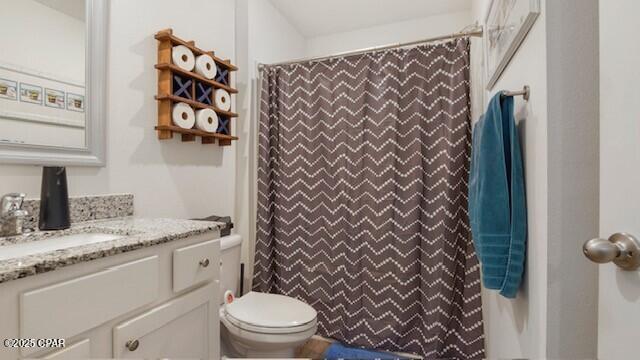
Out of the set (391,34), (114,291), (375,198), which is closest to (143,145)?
(114,291)

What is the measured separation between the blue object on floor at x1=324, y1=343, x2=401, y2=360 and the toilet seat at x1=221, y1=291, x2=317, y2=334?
0.50 metres

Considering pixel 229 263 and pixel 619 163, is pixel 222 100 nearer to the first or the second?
pixel 229 263

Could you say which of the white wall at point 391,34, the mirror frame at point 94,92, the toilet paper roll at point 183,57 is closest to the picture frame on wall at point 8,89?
the mirror frame at point 94,92

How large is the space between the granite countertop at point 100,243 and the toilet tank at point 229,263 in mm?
541

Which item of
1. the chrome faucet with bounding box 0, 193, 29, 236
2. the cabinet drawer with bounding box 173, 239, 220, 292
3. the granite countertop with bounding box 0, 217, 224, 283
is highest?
the chrome faucet with bounding box 0, 193, 29, 236

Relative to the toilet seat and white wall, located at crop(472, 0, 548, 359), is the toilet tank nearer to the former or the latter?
the toilet seat

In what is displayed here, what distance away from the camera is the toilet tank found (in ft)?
5.59

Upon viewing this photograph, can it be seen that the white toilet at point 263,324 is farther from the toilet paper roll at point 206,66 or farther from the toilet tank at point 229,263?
the toilet paper roll at point 206,66

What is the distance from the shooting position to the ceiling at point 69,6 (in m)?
1.10

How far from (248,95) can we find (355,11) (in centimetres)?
111

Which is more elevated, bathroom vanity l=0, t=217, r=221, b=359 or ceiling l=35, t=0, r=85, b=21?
ceiling l=35, t=0, r=85, b=21

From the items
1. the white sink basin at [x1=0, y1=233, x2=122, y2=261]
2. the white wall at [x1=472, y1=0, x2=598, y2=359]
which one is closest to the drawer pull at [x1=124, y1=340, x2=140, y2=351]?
the white sink basin at [x1=0, y1=233, x2=122, y2=261]

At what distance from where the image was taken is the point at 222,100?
1.79 meters

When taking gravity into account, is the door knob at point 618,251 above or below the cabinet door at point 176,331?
above
